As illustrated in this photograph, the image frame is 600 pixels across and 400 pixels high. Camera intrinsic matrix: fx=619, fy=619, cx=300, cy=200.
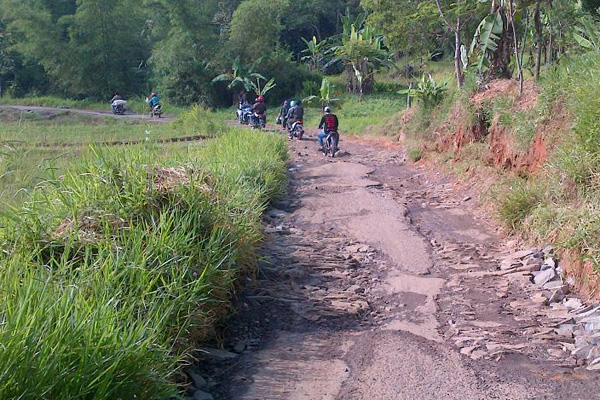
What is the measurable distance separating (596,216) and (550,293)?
0.90 m

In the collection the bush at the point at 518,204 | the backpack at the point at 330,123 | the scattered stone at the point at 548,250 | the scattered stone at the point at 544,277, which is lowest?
the scattered stone at the point at 544,277

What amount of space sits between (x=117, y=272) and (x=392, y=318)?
2.78m

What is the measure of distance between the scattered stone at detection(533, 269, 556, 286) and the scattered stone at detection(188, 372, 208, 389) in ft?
12.6

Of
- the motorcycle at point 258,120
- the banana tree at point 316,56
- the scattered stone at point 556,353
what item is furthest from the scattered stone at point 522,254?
the banana tree at point 316,56

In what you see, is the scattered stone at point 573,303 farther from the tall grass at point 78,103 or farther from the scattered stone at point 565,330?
the tall grass at point 78,103

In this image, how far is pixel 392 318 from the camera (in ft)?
19.8

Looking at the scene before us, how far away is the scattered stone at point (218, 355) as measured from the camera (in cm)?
511

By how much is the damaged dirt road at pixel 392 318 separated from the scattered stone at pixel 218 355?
0.08 m

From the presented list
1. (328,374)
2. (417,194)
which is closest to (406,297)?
(328,374)

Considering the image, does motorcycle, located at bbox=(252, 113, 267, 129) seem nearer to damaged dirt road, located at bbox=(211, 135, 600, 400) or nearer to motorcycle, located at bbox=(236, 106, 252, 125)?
motorcycle, located at bbox=(236, 106, 252, 125)

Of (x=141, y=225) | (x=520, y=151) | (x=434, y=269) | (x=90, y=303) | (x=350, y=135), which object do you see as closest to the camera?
(x=90, y=303)

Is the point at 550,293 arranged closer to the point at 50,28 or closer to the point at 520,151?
the point at 520,151

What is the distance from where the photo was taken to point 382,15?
20.5 m

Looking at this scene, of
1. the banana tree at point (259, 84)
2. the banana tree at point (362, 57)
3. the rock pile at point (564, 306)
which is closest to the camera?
the rock pile at point (564, 306)
